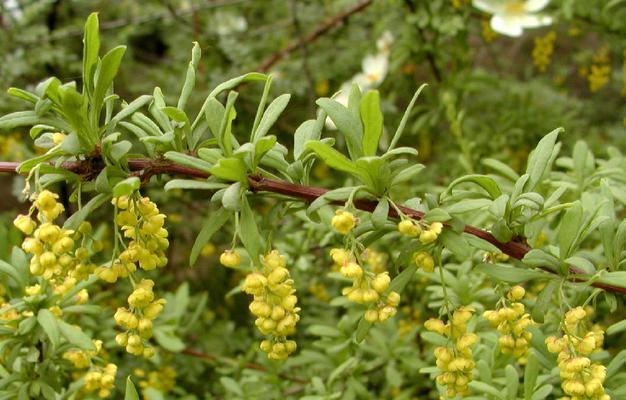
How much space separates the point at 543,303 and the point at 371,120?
0.97 ft

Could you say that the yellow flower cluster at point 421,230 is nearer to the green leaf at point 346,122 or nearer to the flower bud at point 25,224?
the green leaf at point 346,122

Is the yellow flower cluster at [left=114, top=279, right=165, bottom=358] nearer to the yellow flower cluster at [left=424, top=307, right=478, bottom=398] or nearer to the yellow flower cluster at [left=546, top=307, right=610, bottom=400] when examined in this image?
the yellow flower cluster at [left=424, top=307, right=478, bottom=398]

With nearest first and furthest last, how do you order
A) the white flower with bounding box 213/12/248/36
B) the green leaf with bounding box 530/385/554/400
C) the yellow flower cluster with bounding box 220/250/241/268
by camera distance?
1. the yellow flower cluster with bounding box 220/250/241/268
2. the green leaf with bounding box 530/385/554/400
3. the white flower with bounding box 213/12/248/36

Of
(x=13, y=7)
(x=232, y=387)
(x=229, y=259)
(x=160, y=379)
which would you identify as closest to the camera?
(x=229, y=259)

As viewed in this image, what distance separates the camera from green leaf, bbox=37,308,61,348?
98 centimetres

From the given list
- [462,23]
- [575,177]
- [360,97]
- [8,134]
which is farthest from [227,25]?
[360,97]

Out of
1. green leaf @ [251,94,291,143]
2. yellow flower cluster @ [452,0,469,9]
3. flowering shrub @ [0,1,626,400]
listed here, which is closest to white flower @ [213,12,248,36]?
yellow flower cluster @ [452,0,469,9]

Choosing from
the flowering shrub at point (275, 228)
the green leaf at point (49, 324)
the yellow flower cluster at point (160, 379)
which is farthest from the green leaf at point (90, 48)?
the yellow flower cluster at point (160, 379)

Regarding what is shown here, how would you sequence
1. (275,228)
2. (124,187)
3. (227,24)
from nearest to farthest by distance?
(124,187)
(275,228)
(227,24)

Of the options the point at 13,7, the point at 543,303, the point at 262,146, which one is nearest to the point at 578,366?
the point at 543,303

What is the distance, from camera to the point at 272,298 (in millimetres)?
805

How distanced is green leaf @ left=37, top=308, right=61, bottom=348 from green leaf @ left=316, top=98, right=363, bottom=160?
0.47 m

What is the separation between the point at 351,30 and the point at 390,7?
16.1 inches

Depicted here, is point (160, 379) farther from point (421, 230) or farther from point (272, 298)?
point (421, 230)
